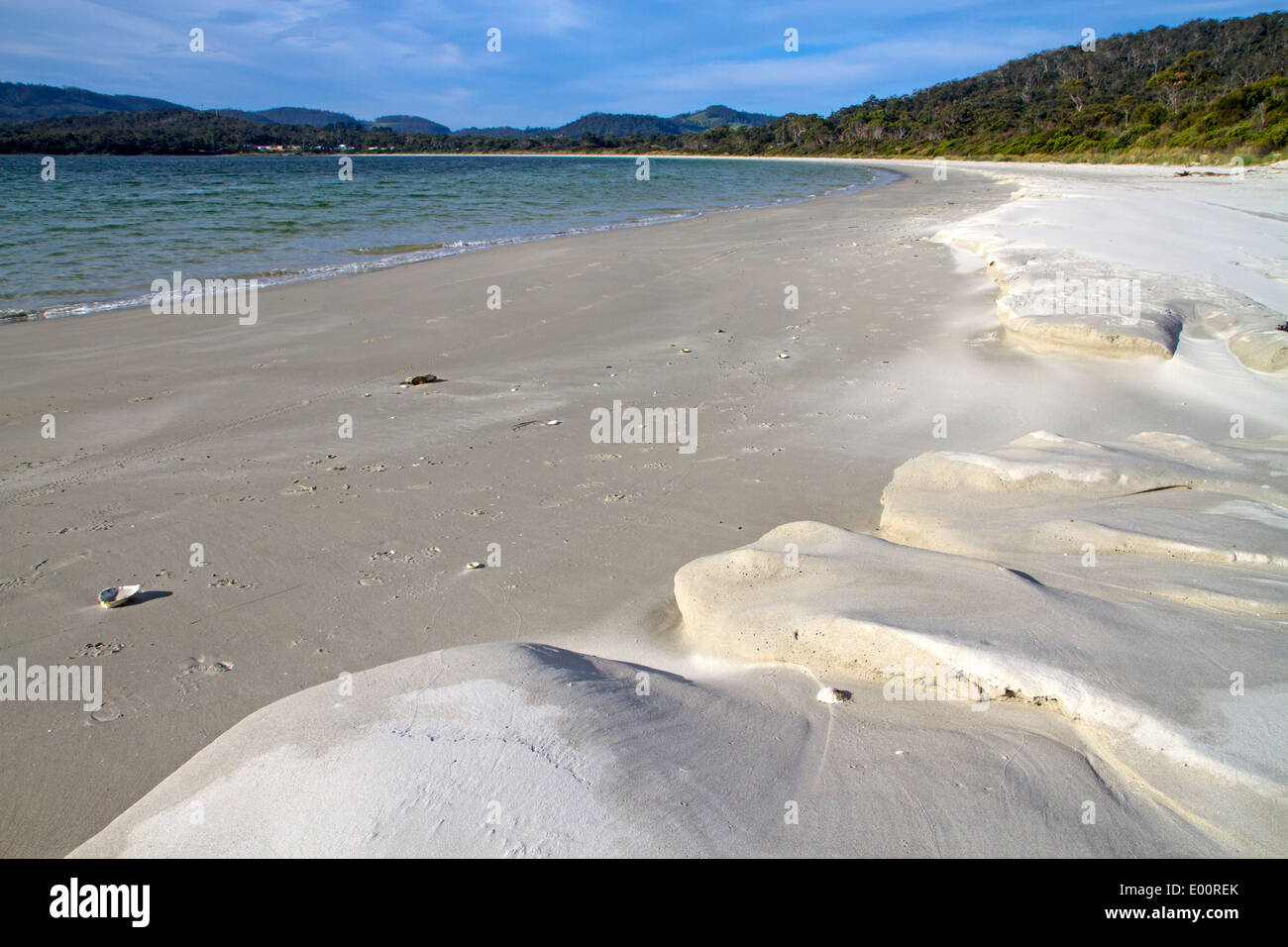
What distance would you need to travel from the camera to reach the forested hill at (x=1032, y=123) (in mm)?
35500

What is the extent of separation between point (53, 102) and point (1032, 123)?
178880 millimetres

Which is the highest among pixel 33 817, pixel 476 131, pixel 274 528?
pixel 476 131

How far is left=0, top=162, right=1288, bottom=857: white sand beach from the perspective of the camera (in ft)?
6.38

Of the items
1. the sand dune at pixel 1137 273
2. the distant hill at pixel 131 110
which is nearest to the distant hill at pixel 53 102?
the distant hill at pixel 131 110

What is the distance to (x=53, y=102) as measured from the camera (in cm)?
14862

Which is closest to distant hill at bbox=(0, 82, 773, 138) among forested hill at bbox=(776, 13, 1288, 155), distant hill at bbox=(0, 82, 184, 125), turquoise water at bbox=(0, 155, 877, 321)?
distant hill at bbox=(0, 82, 184, 125)

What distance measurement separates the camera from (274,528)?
412 centimetres

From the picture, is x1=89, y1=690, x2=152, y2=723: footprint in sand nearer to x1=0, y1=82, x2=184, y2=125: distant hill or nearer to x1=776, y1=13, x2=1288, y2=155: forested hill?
x1=776, y1=13, x2=1288, y2=155: forested hill

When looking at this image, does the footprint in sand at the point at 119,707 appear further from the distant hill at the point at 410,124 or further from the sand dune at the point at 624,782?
the distant hill at the point at 410,124

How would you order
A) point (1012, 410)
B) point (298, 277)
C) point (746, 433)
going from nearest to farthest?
point (746, 433) < point (1012, 410) < point (298, 277)

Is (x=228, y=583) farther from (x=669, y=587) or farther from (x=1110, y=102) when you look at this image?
(x=1110, y=102)
